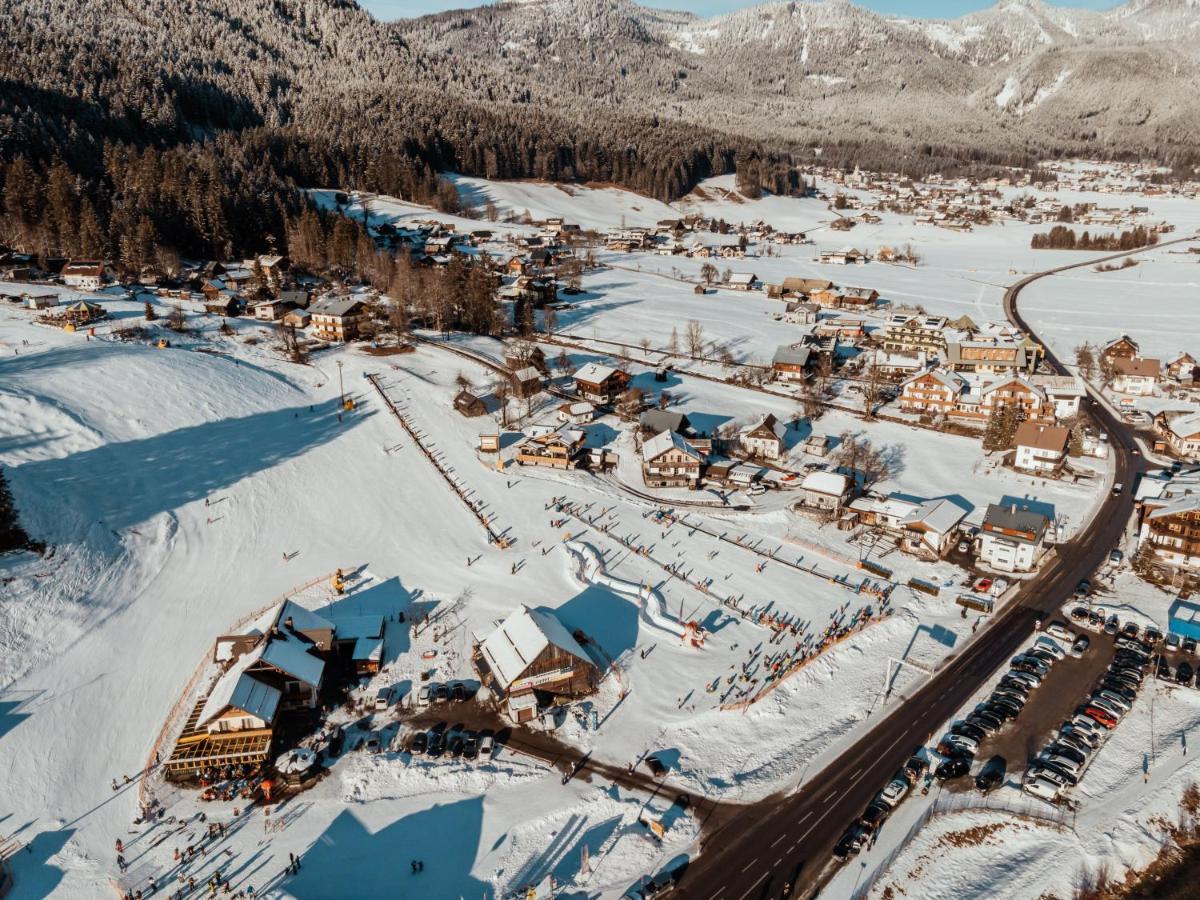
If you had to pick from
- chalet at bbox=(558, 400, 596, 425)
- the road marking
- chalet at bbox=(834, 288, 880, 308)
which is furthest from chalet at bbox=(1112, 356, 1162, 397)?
the road marking

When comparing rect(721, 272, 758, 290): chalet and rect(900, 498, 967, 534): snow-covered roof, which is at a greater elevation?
rect(721, 272, 758, 290): chalet

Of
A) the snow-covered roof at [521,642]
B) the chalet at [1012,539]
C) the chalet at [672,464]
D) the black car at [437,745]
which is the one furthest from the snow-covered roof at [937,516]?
the black car at [437,745]

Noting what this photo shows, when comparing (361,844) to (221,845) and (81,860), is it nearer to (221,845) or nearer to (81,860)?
(221,845)

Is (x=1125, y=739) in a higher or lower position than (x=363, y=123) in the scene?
lower

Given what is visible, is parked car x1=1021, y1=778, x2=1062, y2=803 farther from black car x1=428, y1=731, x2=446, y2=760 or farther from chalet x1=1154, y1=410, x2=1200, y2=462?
chalet x1=1154, y1=410, x2=1200, y2=462

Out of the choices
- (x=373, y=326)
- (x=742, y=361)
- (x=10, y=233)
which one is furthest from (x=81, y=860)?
(x=10, y=233)

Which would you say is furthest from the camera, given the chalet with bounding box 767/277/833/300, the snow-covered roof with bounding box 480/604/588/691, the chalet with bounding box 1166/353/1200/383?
the chalet with bounding box 767/277/833/300
